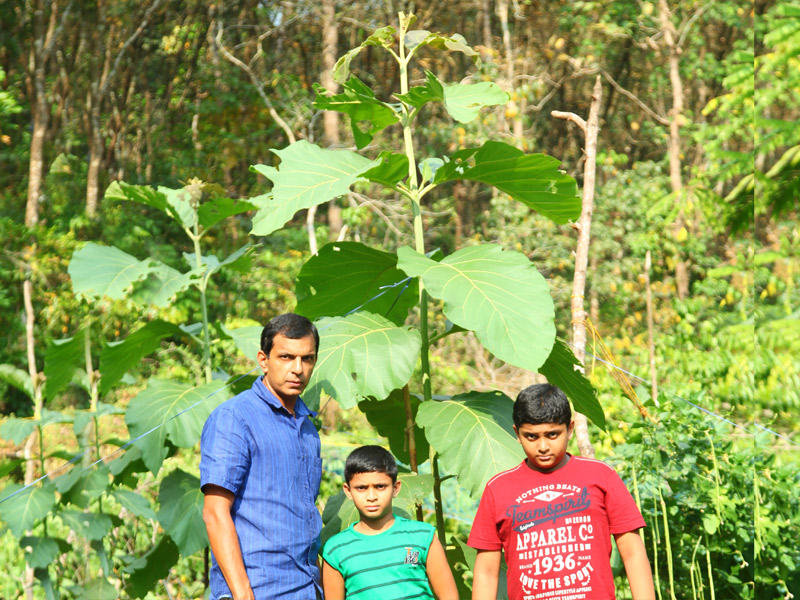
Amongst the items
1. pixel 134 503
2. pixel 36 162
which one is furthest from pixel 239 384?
pixel 36 162

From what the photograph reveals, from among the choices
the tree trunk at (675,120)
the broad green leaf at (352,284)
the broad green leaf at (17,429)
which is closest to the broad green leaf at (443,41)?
the broad green leaf at (352,284)

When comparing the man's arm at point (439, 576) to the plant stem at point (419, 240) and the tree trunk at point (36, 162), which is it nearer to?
the plant stem at point (419, 240)

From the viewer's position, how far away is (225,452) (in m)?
1.78

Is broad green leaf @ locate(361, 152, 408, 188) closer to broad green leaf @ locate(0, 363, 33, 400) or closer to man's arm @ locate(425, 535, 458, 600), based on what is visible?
man's arm @ locate(425, 535, 458, 600)

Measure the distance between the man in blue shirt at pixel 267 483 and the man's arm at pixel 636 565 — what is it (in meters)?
0.67

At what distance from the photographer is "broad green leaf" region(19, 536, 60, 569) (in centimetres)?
285

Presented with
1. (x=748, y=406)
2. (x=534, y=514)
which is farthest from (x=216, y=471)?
(x=748, y=406)

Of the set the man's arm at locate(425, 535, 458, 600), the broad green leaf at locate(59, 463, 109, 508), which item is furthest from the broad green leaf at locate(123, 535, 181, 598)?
the man's arm at locate(425, 535, 458, 600)

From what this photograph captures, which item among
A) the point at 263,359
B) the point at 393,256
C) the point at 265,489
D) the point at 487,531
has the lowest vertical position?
the point at 487,531

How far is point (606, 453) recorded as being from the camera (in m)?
5.18

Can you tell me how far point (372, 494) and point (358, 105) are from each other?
1.04 meters

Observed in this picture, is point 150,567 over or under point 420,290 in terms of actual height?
under

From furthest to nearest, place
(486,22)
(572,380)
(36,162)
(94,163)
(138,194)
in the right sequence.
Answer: (486,22), (94,163), (36,162), (138,194), (572,380)

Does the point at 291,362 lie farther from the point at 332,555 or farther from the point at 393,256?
the point at 393,256
